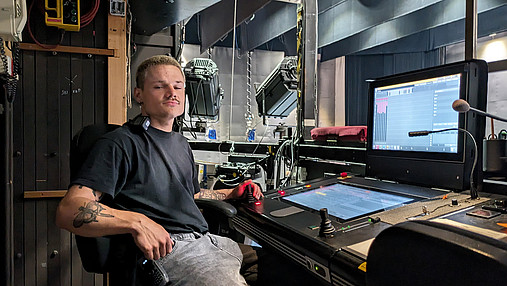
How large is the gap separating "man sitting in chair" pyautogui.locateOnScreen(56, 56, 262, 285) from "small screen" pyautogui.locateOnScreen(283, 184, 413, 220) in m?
0.26

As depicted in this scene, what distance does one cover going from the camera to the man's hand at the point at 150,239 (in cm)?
110

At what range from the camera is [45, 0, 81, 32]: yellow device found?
2.21m

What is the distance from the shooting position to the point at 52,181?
2.39 metres

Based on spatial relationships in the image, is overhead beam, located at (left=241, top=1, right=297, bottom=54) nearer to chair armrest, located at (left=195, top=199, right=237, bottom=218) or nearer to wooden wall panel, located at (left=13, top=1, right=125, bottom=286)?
wooden wall panel, located at (left=13, top=1, right=125, bottom=286)

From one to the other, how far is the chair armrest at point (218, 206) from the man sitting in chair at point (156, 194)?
95 mm

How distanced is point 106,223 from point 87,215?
68 millimetres

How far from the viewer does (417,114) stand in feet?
5.17

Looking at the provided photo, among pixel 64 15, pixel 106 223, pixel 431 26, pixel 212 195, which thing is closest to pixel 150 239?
pixel 106 223

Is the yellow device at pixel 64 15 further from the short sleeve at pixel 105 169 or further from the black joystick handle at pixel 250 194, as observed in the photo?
the black joystick handle at pixel 250 194

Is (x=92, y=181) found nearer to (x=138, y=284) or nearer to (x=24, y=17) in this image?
(x=138, y=284)

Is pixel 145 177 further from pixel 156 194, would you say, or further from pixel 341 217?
pixel 341 217

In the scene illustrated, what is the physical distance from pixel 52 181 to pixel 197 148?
218 centimetres

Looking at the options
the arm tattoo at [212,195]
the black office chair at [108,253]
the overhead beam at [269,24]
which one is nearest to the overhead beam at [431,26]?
the overhead beam at [269,24]

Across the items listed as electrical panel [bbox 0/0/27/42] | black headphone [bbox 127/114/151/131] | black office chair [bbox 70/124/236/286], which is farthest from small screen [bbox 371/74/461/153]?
electrical panel [bbox 0/0/27/42]
